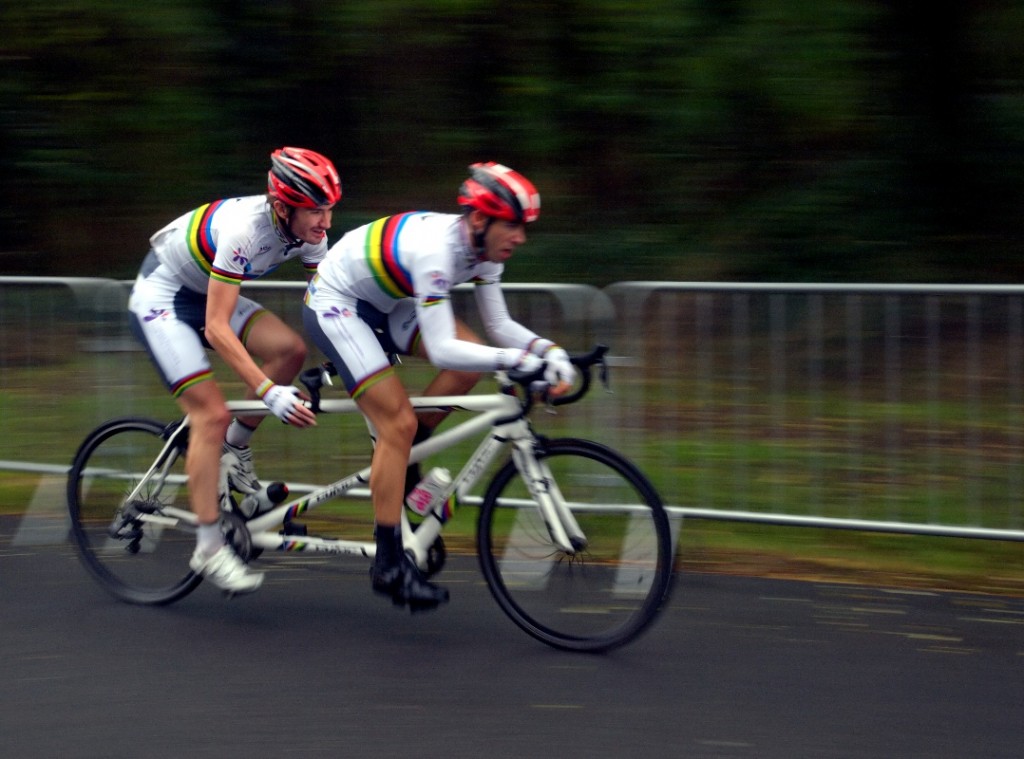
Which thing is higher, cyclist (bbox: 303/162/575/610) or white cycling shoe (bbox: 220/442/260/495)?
cyclist (bbox: 303/162/575/610)

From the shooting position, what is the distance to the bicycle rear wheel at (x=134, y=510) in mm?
6051

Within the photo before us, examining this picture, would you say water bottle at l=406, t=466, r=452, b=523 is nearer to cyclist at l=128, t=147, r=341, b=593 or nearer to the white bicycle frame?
the white bicycle frame

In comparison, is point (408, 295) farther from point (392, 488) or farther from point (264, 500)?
point (264, 500)

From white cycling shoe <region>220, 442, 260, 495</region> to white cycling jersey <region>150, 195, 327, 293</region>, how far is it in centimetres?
69

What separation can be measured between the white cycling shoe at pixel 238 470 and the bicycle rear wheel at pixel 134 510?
200 mm

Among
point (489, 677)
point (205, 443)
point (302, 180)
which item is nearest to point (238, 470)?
point (205, 443)

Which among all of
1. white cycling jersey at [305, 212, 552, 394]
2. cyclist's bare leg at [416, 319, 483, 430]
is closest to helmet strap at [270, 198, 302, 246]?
white cycling jersey at [305, 212, 552, 394]

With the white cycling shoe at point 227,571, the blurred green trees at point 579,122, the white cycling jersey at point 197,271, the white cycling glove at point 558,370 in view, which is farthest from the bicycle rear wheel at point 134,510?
the blurred green trees at point 579,122

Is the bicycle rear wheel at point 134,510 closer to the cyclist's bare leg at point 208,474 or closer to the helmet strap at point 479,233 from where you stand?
the cyclist's bare leg at point 208,474

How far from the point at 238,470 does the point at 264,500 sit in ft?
0.62

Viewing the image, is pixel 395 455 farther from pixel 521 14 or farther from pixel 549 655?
pixel 521 14

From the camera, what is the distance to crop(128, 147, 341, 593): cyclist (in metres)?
5.44

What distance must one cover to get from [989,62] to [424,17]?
13.5ft

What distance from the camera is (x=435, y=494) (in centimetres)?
556
